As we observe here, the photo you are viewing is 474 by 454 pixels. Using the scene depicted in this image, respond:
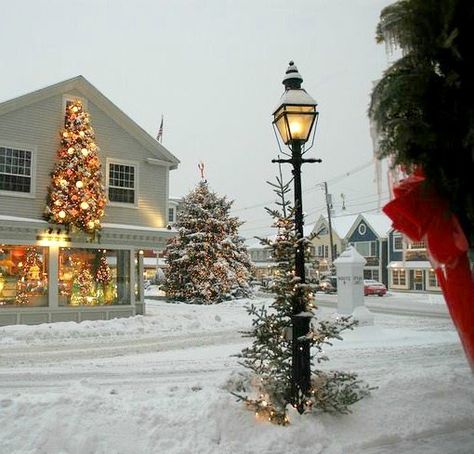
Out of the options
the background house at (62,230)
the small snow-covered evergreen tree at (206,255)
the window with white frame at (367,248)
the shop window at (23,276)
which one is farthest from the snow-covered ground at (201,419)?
the window with white frame at (367,248)

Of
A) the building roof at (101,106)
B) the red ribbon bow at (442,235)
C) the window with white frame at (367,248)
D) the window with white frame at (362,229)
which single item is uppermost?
the building roof at (101,106)

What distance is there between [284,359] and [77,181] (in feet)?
42.2

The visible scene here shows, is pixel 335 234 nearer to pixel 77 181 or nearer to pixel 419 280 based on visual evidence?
pixel 419 280

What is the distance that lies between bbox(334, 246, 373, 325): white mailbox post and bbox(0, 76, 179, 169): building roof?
788 cm

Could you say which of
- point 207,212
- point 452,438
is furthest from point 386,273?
point 452,438

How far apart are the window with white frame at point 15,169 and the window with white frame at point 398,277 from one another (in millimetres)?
42792

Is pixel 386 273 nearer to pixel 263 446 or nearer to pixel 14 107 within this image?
pixel 14 107

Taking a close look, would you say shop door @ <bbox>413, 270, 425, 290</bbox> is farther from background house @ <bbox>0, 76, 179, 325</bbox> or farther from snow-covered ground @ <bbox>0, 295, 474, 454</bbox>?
snow-covered ground @ <bbox>0, 295, 474, 454</bbox>

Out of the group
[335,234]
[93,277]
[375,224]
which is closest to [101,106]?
[93,277]

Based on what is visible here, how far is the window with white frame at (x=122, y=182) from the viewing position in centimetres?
1934

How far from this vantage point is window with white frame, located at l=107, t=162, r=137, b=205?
19344 millimetres

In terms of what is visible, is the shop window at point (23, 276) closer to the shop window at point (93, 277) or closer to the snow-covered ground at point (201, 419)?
the shop window at point (93, 277)

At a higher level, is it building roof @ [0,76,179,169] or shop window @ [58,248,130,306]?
building roof @ [0,76,179,169]

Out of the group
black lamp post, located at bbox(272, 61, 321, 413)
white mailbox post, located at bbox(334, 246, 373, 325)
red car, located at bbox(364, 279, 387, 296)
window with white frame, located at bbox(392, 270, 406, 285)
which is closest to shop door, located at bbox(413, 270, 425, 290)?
window with white frame, located at bbox(392, 270, 406, 285)
